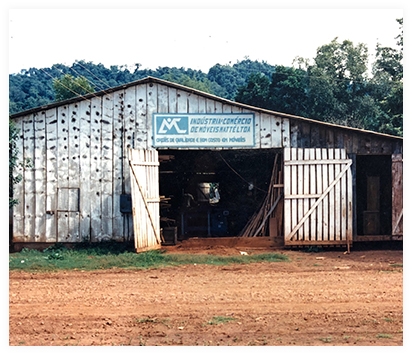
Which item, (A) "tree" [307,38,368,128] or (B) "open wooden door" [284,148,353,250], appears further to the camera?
(A) "tree" [307,38,368,128]

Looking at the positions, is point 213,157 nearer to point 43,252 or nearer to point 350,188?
point 350,188

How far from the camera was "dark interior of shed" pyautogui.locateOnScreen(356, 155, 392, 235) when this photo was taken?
18.7m

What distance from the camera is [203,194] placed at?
22.8m

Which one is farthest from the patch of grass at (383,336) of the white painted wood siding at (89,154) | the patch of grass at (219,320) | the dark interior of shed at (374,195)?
the dark interior of shed at (374,195)

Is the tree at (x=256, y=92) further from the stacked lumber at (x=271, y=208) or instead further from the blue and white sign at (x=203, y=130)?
the blue and white sign at (x=203, y=130)

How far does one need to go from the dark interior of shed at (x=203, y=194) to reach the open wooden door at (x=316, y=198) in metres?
3.70

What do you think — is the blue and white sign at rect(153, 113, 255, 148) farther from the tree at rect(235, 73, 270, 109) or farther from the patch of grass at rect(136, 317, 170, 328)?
the tree at rect(235, 73, 270, 109)

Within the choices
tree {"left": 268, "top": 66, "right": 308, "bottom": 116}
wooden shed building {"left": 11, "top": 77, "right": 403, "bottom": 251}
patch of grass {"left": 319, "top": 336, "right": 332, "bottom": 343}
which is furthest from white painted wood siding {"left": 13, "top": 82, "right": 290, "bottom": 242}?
tree {"left": 268, "top": 66, "right": 308, "bottom": 116}

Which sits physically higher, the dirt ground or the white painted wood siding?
the white painted wood siding

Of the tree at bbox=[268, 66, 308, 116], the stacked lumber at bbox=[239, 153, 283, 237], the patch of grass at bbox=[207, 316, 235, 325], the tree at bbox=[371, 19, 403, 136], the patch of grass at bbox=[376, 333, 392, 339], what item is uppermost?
the tree at bbox=[268, 66, 308, 116]

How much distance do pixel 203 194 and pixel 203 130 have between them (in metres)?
5.99

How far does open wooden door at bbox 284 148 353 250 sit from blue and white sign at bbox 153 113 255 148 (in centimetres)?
130

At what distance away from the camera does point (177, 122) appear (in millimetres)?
17219

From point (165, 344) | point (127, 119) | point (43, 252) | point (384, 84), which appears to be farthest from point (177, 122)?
point (384, 84)
